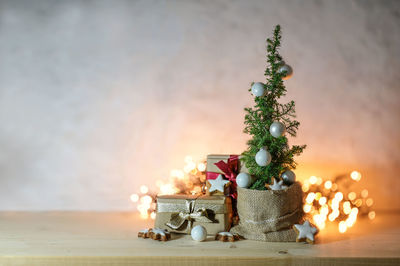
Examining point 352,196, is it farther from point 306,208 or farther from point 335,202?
point 306,208

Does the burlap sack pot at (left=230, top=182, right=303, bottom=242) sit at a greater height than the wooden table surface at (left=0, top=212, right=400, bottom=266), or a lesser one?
greater

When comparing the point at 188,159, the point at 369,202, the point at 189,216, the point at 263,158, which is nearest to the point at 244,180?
the point at 263,158

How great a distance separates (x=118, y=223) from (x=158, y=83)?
2.04 feet

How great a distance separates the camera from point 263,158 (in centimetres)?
141

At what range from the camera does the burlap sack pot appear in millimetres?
1411

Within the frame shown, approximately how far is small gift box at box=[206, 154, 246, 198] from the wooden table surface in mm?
223

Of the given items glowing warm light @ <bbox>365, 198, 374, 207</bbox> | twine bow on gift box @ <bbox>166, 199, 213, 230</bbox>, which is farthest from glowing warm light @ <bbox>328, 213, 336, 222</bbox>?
twine bow on gift box @ <bbox>166, 199, 213, 230</bbox>

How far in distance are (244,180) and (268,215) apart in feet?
0.47

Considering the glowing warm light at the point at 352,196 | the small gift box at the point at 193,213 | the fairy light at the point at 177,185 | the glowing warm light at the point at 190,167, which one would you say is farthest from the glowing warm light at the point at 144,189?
the glowing warm light at the point at 352,196

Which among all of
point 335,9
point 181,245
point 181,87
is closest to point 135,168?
point 181,87

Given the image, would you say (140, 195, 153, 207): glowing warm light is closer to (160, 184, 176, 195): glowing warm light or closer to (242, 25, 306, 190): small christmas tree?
(160, 184, 176, 195): glowing warm light

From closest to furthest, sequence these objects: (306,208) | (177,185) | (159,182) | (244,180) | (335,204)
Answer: (244,180) → (306,208) → (335,204) → (177,185) → (159,182)

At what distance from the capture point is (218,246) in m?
1.35

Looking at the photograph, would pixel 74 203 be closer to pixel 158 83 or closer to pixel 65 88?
pixel 65 88
